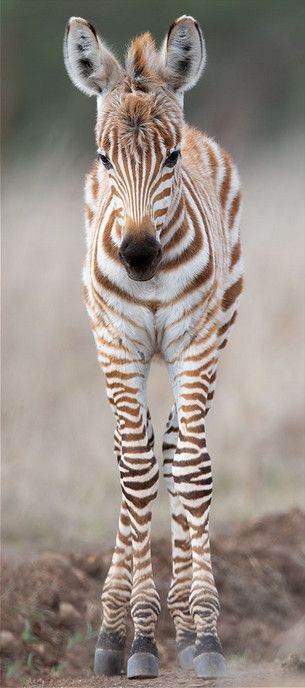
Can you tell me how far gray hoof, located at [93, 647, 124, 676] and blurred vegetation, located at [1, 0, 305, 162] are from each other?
14192 mm

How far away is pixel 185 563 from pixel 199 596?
2.14 feet

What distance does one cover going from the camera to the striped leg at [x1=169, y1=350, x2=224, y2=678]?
656 centimetres

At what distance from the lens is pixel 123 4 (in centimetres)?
2639

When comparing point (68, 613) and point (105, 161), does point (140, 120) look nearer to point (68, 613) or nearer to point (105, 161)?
point (105, 161)

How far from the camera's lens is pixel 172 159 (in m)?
6.43

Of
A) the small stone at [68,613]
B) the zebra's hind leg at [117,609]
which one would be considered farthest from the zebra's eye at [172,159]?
the small stone at [68,613]

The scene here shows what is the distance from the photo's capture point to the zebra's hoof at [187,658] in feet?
23.5

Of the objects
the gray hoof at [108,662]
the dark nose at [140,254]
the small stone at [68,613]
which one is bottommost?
the gray hoof at [108,662]

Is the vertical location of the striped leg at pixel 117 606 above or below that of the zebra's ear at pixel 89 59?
below

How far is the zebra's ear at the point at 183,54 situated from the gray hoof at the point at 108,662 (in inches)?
120

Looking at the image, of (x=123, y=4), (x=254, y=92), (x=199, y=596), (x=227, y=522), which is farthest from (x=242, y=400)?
(x=123, y=4)

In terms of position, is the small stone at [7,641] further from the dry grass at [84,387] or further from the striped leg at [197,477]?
the dry grass at [84,387]

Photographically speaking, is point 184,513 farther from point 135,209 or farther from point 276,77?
point 276,77

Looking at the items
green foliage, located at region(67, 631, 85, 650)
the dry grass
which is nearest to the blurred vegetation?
the dry grass
